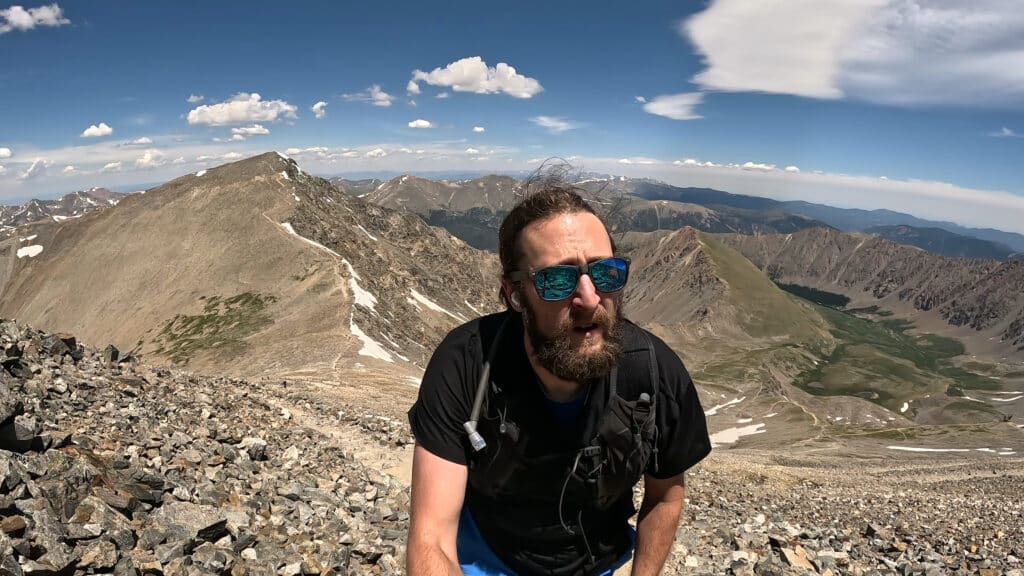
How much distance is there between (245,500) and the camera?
39.0 feet

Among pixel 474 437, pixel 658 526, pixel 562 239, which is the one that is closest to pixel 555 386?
pixel 474 437

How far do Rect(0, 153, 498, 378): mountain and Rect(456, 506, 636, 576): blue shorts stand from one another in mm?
39388

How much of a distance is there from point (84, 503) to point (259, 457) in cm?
693

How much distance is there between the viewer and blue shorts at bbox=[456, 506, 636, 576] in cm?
511

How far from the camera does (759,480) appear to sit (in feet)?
95.9

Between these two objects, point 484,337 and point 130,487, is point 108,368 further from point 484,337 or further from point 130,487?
point 484,337

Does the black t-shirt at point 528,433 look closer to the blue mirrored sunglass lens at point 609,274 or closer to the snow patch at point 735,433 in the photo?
the blue mirrored sunglass lens at point 609,274

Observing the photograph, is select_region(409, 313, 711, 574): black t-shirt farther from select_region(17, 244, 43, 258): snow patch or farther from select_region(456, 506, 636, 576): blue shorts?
select_region(17, 244, 43, 258): snow patch

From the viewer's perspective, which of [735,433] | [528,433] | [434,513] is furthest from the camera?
[735,433]

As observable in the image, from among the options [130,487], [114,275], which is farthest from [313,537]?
[114,275]

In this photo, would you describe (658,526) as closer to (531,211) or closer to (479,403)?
(479,403)

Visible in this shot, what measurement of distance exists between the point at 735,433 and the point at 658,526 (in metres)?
131

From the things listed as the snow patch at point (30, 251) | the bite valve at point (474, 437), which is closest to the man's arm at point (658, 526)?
the bite valve at point (474, 437)

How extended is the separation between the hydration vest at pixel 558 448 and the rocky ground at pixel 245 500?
21.1ft
